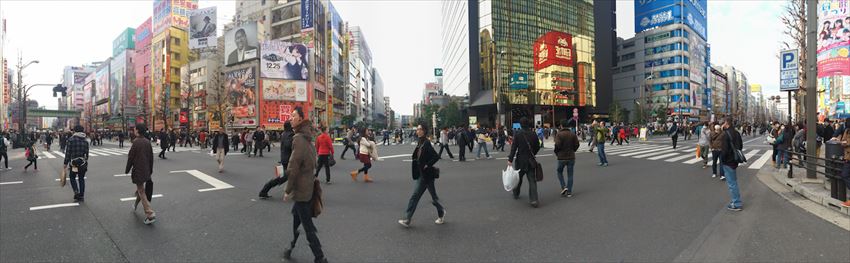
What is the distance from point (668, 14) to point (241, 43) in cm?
7742

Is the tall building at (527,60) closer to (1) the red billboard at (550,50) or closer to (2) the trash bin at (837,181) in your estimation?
(1) the red billboard at (550,50)

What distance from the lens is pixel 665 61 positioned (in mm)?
74125

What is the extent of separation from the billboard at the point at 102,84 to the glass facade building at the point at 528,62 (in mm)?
95167

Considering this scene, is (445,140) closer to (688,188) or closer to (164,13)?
(688,188)

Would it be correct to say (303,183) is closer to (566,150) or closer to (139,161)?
(139,161)

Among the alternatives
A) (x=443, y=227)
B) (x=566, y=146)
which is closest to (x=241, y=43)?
(x=566, y=146)

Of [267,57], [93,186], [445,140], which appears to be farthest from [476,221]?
[267,57]

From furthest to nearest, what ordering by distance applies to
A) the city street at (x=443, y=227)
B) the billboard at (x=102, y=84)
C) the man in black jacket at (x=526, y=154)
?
the billboard at (x=102, y=84) < the man in black jacket at (x=526, y=154) < the city street at (x=443, y=227)

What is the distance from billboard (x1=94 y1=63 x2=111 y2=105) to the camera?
315 feet

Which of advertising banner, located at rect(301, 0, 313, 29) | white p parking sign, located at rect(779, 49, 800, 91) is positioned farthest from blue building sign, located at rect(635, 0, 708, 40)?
white p parking sign, located at rect(779, 49, 800, 91)

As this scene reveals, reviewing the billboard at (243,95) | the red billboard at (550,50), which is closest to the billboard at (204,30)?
the billboard at (243,95)

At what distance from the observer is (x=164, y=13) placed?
72.1 meters

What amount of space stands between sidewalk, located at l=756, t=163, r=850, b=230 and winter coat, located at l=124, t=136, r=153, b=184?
9.66 m

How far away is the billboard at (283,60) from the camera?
158 feet
